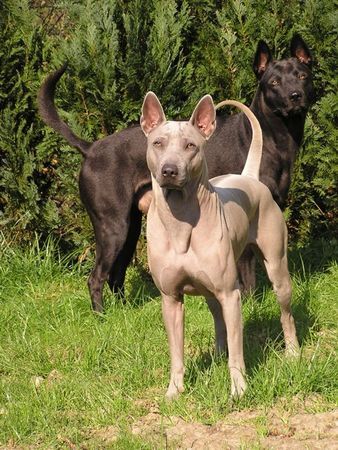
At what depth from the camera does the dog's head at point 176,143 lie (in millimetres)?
Result: 4246

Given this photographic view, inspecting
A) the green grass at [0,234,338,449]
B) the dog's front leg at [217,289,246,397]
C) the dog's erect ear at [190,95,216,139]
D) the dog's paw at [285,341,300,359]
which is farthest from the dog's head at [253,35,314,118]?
the dog's front leg at [217,289,246,397]

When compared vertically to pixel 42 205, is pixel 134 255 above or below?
below

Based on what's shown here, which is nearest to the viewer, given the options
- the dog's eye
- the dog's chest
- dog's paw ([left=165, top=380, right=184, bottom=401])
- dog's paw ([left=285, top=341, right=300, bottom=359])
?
the dog's eye

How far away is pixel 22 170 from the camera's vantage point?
7914 mm

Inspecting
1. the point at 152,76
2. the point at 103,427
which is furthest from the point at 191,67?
the point at 103,427

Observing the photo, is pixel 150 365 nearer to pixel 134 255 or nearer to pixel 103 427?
pixel 103 427

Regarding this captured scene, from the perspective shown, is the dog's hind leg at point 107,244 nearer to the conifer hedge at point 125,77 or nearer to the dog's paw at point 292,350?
the conifer hedge at point 125,77

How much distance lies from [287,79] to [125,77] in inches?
58.9

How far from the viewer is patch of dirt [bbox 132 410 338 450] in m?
4.13

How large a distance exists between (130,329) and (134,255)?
2266 mm

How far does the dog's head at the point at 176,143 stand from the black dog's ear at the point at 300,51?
9.46 feet

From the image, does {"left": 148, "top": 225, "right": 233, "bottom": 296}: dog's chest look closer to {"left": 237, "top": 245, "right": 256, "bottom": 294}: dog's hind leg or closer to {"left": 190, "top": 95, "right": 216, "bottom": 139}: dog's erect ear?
{"left": 190, "top": 95, "right": 216, "bottom": 139}: dog's erect ear

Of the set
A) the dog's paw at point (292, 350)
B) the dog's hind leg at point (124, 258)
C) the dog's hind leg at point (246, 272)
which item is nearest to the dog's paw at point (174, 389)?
the dog's paw at point (292, 350)

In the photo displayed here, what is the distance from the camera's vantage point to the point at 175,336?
4750mm
